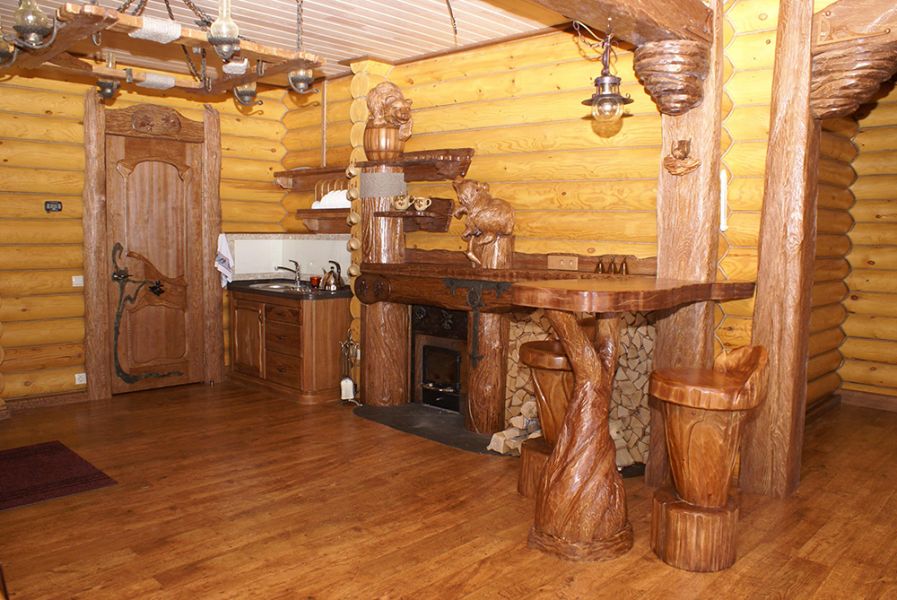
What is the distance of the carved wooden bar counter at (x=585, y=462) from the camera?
11.1ft

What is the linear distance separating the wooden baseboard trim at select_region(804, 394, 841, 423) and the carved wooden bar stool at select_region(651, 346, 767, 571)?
2793mm

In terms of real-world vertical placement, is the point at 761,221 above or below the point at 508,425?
above

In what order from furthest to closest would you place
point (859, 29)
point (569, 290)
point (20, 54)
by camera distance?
1. point (20, 54)
2. point (859, 29)
3. point (569, 290)

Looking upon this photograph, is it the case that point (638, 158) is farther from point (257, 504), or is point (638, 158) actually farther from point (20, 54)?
point (20, 54)

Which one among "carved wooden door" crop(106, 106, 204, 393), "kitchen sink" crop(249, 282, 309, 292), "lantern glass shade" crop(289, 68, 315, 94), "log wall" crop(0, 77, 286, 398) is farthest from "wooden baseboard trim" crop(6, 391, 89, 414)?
"lantern glass shade" crop(289, 68, 315, 94)

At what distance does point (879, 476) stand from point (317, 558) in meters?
3.53

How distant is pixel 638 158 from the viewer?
4777 mm

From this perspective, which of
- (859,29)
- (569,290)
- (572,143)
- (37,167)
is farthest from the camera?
(37,167)

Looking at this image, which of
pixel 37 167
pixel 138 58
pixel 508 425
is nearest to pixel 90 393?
pixel 37 167

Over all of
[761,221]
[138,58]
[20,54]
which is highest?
[138,58]

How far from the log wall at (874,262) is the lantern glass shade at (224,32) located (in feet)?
17.5

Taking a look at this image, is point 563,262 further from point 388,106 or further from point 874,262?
point 874,262

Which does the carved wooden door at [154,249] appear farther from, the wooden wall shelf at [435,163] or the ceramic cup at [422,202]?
the ceramic cup at [422,202]

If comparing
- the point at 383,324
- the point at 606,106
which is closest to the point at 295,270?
the point at 383,324
